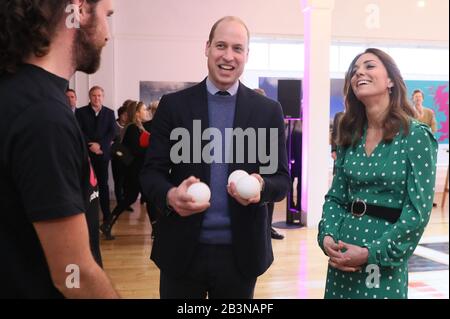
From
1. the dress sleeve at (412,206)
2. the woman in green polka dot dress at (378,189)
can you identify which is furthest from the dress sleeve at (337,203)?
the dress sleeve at (412,206)

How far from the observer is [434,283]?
142 inches

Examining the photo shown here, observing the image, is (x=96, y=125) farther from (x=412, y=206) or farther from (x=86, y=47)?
(x=86, y=47)

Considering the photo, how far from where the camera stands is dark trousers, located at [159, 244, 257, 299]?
162 centimetres

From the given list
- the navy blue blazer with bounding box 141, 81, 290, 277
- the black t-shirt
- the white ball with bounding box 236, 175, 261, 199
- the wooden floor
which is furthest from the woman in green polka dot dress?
the wooden floor

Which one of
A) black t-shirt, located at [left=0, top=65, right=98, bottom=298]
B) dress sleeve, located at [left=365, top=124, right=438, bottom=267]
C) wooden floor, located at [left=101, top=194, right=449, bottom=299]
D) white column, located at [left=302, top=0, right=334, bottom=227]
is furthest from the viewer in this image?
white column, located at [left=302, top=0, right=334, bottom=227]

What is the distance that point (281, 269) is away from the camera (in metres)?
4.00

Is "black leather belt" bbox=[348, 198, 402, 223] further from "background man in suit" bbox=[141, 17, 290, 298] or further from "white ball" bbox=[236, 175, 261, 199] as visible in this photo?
"white ball" bbox=[236, 175, 261, 199]

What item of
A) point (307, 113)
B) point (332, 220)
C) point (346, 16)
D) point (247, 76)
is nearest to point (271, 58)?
point (247, 76)

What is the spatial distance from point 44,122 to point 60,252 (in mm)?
248

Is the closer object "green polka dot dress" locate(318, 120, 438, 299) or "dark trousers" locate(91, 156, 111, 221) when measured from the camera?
"green polka dot dress" locate(318, 120, 438, 299)

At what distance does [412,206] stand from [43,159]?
1.22m

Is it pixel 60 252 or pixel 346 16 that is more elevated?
pixel 346 16

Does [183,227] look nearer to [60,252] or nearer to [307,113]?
[60,252]

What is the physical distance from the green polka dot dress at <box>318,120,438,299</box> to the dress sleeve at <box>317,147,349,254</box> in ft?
0.08
